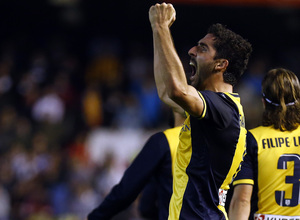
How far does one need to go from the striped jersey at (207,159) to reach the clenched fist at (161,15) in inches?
18.8

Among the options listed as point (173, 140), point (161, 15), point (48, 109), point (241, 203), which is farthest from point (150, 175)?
point (48, 109)

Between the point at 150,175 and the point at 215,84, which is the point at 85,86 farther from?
the point at 215,84

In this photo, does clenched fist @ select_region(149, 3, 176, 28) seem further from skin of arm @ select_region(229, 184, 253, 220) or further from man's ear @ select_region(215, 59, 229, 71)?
skin of arm @ select_region(229, 184, 253, 220)

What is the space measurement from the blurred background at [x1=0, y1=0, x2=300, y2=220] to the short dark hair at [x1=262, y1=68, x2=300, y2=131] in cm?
440

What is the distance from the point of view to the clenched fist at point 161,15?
3484 mm

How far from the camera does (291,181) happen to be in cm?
424

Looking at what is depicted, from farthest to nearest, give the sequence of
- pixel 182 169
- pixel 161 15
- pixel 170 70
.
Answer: pixel 182 169 < pixel 161 15 < pixel 170 70

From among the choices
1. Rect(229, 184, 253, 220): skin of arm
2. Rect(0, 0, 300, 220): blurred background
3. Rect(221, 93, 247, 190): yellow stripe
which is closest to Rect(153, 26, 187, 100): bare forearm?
Rect(221, 93, 247, 190): yellow stripe

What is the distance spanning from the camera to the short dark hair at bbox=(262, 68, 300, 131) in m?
4.30

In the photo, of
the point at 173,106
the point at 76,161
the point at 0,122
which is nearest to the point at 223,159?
the point at 173,106

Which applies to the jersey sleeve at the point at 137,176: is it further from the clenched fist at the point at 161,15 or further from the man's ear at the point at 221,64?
the clenched fist at the point at 161,15

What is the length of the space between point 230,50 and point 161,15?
0.56m

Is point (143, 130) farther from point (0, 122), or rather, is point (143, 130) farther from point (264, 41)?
point (264, 41)

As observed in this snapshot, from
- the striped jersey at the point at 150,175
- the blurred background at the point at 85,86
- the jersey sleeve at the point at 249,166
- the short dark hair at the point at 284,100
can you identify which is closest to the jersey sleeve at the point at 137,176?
the striped jersey at the point at 150,175
